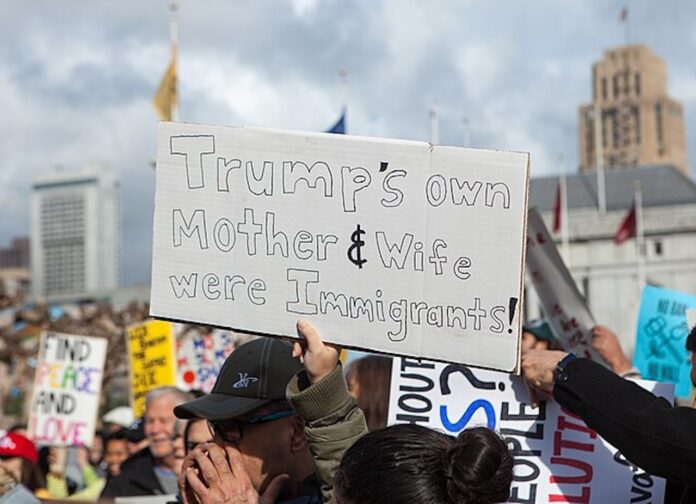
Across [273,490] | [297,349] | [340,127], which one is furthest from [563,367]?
[340,127]

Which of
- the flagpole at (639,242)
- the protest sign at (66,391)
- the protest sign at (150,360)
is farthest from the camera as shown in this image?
the flagpole at (639,242)

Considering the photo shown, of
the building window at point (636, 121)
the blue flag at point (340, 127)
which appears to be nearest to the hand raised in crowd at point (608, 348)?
the blue flag at point (340, 127)

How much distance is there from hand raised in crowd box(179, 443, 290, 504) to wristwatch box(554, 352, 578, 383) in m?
0.77

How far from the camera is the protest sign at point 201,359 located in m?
9.71

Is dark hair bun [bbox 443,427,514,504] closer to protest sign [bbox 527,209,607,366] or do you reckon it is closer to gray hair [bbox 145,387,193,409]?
protest sign [bbox 527,209,607,366]

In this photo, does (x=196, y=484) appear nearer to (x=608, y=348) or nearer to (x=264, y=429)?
(x=264, y=429)

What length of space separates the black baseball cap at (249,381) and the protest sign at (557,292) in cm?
179

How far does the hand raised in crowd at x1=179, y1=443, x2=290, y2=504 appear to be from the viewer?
3.08 m

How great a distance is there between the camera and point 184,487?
3158 mm

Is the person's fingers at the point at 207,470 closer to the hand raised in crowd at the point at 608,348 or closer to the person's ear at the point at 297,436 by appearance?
the person's ear at the point at 297,436

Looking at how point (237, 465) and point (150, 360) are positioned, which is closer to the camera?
point (237, 465)

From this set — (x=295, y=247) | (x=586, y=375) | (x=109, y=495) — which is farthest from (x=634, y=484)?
(x=109, y=495)

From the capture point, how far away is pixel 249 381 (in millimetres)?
3246

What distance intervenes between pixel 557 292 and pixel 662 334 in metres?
1.33
